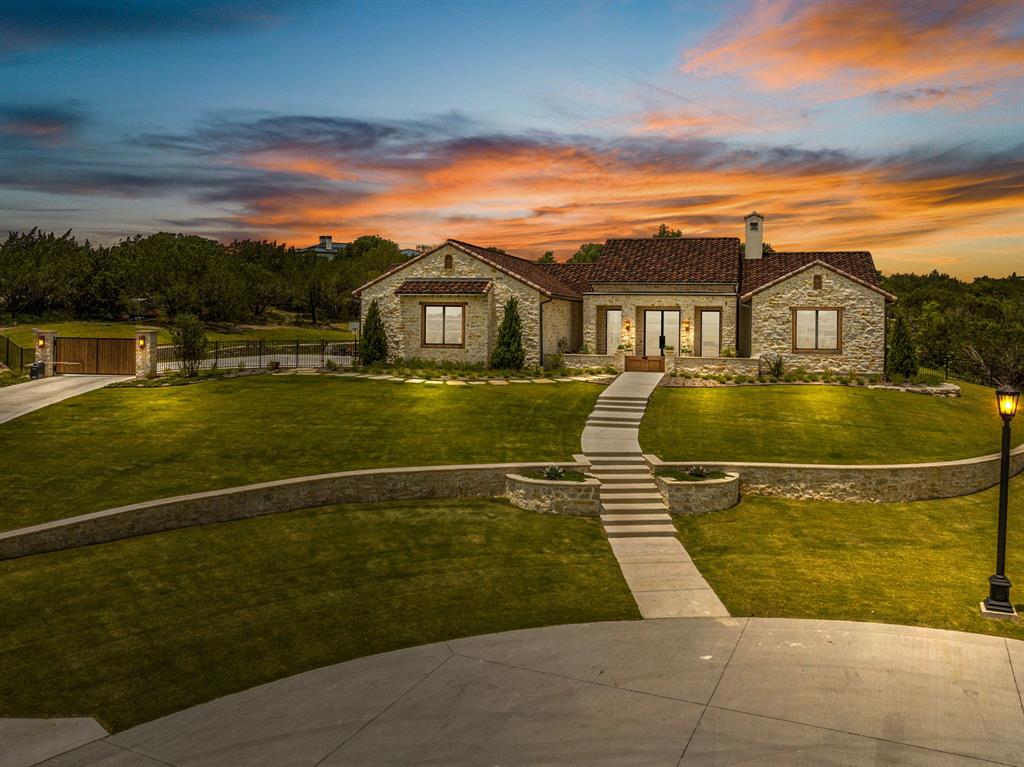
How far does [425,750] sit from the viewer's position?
6.95m

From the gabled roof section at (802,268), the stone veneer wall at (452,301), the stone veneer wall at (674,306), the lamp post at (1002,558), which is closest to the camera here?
the lamp post at (1002,558)

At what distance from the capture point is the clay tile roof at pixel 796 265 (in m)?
33.0

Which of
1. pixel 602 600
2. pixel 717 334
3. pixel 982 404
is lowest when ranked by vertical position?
pixel 602 600

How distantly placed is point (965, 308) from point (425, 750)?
233 feet

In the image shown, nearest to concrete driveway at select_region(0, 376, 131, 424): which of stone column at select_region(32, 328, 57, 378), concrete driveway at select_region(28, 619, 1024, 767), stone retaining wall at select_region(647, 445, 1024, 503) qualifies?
stone column at select_region(32, 328, 57, 378)

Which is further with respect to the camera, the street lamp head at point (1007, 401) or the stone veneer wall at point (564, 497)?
the stone veneer wall at point (564, 497)

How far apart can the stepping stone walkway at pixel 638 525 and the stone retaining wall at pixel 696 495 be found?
0.29 m

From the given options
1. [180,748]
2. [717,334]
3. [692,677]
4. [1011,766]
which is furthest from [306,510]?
[717,334]

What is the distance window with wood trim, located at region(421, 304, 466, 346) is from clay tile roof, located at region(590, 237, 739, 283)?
761cm

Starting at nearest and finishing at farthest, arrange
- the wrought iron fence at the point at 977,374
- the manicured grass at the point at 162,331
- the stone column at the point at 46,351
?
the stone column at the point at 46,351
the manicured grass at the point at 162,331
the wrought iron fence at the point at 977,374

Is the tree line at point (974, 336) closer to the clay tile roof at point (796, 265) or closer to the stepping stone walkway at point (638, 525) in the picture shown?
the clay tile roof at point (796, 265)

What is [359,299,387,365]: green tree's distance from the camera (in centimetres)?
3312

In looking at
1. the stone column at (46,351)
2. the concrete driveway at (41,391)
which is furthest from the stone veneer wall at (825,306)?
the stone column at (46,351)

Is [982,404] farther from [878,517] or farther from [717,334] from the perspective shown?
[878,517]
